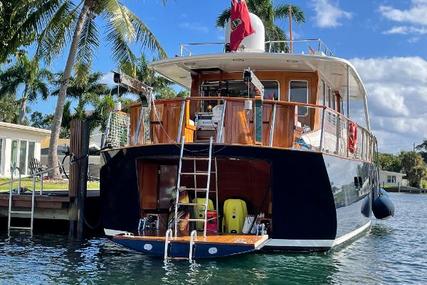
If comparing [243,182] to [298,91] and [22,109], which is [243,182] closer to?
[298,91]

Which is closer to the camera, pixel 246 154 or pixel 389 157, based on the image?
pixel 246 154

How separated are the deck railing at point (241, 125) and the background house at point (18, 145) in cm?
1977

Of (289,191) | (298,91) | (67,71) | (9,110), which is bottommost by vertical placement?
(289,191)

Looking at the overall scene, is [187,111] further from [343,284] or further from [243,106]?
[343,284]

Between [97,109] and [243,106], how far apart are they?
117ft

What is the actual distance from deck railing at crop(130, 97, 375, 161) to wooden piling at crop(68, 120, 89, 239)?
109 inches

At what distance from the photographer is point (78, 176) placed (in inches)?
530

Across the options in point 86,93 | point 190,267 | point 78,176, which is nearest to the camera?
point 190,267

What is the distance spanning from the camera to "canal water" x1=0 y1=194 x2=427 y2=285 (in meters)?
8.85

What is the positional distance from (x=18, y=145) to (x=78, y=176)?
18.2m

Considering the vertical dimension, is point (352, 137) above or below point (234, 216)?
above

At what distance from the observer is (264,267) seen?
32.3ft

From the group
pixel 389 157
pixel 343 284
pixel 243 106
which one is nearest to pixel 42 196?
pixel 243 106

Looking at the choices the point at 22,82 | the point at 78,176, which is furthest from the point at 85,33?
the point at 22,82
